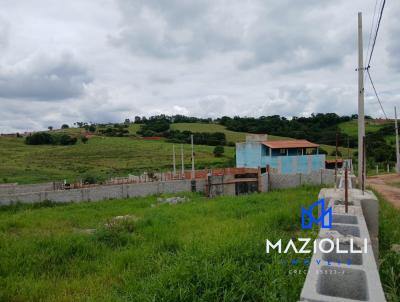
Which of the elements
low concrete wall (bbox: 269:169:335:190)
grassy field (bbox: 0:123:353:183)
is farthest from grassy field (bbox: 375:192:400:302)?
grassy field (bbox: 0:123:353:183)

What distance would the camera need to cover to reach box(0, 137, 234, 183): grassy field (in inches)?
1544

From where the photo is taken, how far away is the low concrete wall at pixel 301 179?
72.4ft

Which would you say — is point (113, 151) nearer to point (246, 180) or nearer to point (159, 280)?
point (246, 180)

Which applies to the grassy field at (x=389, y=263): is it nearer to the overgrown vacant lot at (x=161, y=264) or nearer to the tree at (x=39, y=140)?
the overgrown vacant lot at (x=161, y=264)

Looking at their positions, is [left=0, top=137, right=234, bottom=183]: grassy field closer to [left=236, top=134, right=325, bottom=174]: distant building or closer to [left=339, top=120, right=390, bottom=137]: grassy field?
[left=236, top=134, right=325, bottom=174]: distant building

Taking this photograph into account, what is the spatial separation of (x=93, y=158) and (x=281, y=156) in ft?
107

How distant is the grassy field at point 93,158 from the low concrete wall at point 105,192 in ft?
52.5

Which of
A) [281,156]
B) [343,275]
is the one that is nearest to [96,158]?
[281,156]

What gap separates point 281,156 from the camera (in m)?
30.6

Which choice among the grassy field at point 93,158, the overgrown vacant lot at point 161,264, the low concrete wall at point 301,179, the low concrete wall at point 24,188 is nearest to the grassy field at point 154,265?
the overgrown vacant lot at point 161,264

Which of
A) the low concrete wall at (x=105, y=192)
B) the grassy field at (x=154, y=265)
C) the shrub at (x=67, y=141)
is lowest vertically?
the low concrete wall at (x=105, y=192)

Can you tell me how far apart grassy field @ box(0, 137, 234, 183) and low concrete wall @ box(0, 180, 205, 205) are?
16.0m

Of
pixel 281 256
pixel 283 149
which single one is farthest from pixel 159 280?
pixel 283 149

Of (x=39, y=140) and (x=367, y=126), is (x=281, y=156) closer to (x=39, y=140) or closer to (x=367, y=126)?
(x=367, y=126)
